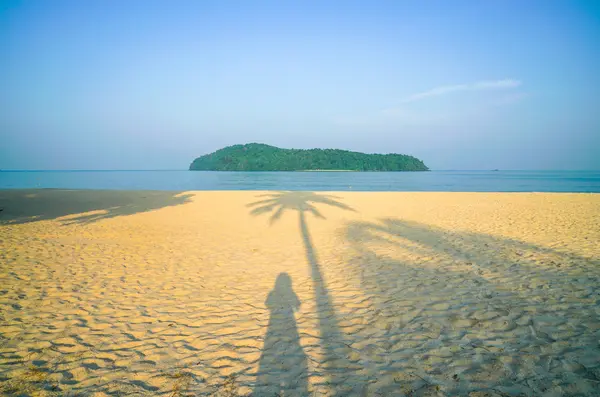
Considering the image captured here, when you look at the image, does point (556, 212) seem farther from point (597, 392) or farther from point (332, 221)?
point (597, 392)

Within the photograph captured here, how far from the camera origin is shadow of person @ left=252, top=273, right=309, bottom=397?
3.32m

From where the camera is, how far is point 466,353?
3.84 metres

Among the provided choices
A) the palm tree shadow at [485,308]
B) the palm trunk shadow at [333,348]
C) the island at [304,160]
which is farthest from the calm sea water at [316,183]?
the island at [304,160]

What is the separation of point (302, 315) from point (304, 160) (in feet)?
531

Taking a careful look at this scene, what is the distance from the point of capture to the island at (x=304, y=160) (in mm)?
161750

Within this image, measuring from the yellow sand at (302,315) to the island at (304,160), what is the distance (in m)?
152

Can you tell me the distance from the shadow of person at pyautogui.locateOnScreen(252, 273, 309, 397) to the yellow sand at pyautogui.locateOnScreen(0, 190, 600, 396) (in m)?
0.02

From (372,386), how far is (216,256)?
6799mm

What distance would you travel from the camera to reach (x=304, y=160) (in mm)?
165250

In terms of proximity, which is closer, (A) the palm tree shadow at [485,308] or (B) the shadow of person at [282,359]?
(B) the shadow of person at [282,359]

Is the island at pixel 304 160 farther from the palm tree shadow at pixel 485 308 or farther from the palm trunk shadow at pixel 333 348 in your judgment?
the palm trunk shadow at pixel 333 348

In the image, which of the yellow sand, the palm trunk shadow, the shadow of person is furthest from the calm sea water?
the shadow of person

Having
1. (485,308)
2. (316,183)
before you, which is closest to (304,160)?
(316,183)

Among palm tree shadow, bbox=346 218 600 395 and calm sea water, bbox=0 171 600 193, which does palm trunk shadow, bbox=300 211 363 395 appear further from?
calm sea water, bbox=0 171 600 193
